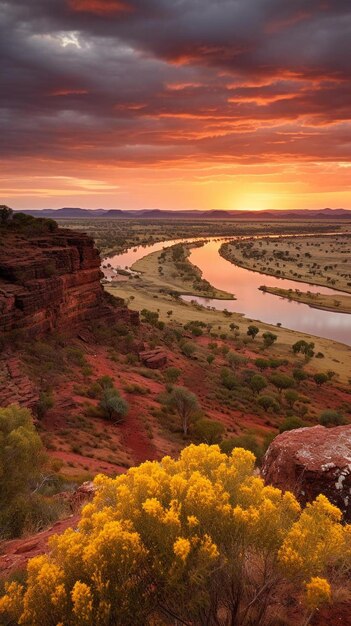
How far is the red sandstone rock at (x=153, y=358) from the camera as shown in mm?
35062

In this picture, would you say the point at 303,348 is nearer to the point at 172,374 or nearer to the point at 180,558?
the point at 172,374

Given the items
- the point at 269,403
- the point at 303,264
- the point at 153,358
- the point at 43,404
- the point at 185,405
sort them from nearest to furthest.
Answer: the point at 43,404 < the point at 185,405 < the point at 269,403 < the point at 153,358 < the point at 303,264

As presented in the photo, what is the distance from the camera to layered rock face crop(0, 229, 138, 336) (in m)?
28.6

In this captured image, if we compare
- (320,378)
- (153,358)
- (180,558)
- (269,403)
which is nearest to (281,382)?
(320,378)

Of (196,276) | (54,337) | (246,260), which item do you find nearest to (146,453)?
(54,337)

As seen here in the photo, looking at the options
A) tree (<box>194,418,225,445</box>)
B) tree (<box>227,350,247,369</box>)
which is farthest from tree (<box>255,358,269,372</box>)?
tree (<box>194,418,225,445</box>)

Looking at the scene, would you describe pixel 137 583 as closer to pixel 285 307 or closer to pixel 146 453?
pixel 146 453

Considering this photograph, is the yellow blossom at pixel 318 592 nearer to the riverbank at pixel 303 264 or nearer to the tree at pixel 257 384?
the tree at pixel 257 384

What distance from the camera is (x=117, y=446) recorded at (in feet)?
70.5

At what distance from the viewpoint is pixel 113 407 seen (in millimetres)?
23906

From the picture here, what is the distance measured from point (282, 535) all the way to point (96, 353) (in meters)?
29.9

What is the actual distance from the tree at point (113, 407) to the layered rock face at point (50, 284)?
26.7 ft

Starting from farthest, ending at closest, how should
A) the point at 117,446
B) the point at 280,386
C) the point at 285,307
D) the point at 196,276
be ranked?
the point at 196,276 → the point at 285,307 → the point at 280,386 → the point at 117,446

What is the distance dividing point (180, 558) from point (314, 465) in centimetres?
350
